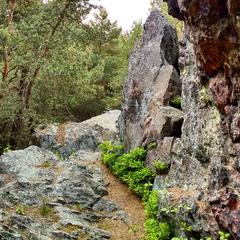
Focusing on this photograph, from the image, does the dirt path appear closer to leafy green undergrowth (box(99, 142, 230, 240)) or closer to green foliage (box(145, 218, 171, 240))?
leafy green undergrowth (box(99, 142, 230, 240))

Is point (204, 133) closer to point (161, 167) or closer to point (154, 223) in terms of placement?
point (161, 167)

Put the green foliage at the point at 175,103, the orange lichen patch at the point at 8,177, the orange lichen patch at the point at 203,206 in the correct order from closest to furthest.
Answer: the orange lichen patch at the point at 203,206, the orange lichen patch at the point at 8,177, the green foliage at the point at 175,103

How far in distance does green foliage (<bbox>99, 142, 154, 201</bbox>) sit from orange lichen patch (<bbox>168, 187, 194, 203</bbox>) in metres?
1.58

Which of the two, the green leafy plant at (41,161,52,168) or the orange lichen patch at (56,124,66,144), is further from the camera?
the orange lichen patch at (56,124,66,144)

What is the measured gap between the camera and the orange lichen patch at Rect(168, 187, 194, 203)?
12.1m

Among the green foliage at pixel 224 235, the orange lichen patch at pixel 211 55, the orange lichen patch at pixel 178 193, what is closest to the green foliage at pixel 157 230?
the orange lichen patch at pixel 178 193

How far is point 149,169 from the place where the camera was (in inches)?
634

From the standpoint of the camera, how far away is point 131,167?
16750 millimetres

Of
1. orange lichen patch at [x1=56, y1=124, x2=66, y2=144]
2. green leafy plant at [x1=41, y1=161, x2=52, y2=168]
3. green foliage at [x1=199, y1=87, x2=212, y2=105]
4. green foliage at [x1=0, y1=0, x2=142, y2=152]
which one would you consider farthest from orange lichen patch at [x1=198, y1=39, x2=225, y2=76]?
orange lichen patch at [x1=56, y1=124, x2=66, y2=144]

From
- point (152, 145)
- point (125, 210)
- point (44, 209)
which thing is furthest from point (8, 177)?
point (152, 145)

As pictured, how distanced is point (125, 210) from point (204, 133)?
185 inches

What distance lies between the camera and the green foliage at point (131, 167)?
15.8 metres

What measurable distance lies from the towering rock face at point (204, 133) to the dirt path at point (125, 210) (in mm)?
1148

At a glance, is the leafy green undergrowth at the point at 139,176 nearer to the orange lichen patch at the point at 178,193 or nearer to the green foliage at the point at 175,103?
the orange lichen patch at the point at 178,193
